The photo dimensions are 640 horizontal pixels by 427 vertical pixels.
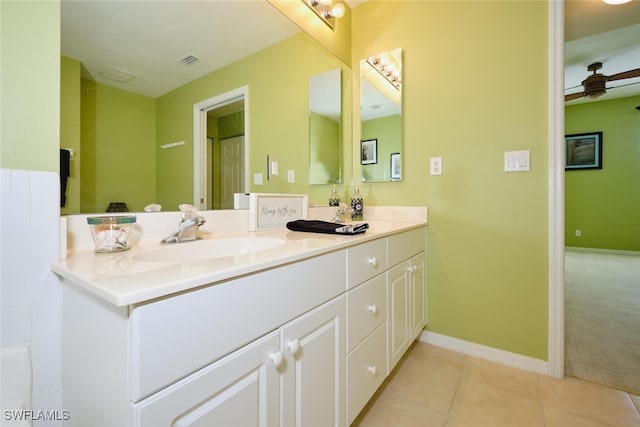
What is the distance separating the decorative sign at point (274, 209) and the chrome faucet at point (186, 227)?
12.6 inches

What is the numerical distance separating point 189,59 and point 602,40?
3.74 meters

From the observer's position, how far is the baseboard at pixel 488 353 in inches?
58.6

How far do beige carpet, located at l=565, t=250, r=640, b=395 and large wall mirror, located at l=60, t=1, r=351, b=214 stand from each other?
1943 millimetres

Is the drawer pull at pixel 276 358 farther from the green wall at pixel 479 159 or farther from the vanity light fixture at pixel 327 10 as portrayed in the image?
the vanity light fixture at pixel 327 10

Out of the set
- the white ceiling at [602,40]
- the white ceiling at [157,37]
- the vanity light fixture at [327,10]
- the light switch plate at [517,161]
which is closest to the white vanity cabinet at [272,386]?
the white ceiling at [157,37]

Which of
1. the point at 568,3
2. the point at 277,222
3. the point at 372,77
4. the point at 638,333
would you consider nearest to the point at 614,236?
the point at 638,333

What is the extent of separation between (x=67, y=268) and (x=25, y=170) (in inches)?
11.0

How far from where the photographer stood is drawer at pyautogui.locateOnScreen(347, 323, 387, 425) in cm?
99

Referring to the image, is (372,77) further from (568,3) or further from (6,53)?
(6,53)

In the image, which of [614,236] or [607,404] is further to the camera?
[614,236]

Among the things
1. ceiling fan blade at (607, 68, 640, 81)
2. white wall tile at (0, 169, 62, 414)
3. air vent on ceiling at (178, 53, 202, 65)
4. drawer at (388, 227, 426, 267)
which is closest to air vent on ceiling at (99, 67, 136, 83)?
air vent on ceiling at (178, 53, 202, 65)

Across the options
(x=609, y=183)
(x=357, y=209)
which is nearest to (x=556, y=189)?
(x=357, y=209)

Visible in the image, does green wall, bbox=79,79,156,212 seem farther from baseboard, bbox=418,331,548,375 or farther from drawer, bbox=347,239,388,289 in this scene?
baseboard, bbox=418,331,548,375

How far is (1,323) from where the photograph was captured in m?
0.62
